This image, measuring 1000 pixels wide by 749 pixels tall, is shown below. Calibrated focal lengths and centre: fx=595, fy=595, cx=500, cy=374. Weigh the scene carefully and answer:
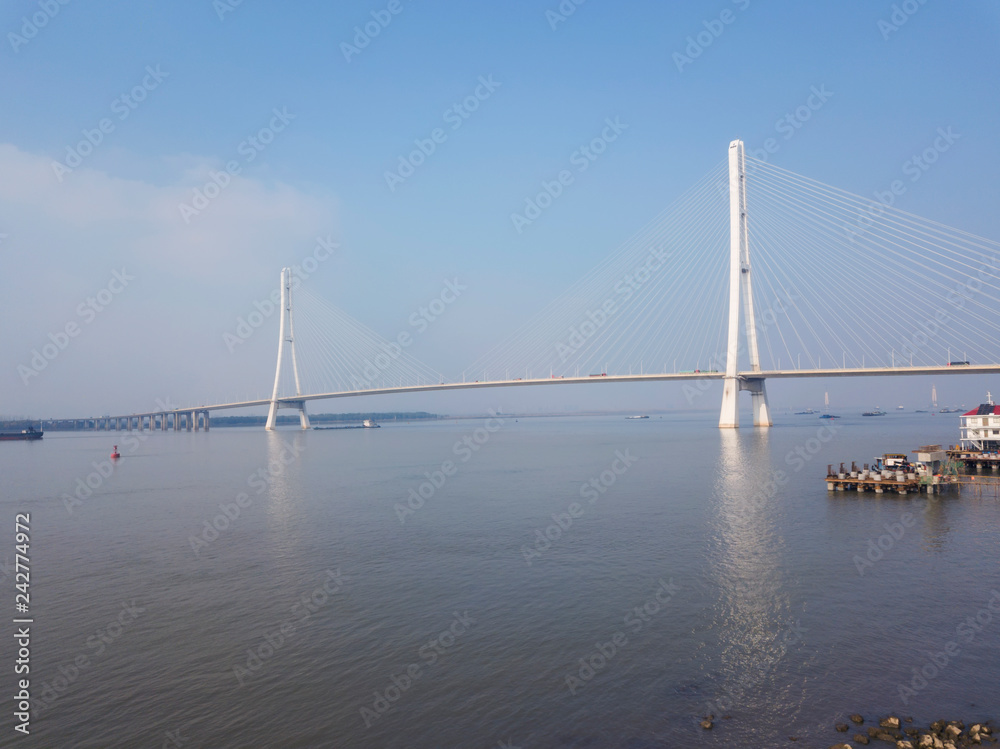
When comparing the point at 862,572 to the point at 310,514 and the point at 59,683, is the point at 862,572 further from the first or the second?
the point at 310,514

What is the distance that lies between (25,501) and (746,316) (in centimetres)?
6343

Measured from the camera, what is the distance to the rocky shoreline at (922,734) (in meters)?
7.69

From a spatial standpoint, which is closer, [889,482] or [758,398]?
[889,482]

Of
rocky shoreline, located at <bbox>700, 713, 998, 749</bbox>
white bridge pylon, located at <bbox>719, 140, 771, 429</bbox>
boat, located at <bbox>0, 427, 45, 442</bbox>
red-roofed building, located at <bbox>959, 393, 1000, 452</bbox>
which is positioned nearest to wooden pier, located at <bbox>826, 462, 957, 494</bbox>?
red-roofed building, located at <bbox>959, 393, 1000, 452</bbox>

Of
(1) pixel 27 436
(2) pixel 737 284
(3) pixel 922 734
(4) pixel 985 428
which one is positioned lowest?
(1) pixel 27 436

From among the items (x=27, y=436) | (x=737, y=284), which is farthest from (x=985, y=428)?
(x=27, y=436)

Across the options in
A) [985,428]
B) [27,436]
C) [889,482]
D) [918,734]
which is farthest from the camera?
[27,436]

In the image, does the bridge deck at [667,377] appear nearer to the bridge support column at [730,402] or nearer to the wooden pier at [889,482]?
the bridge support column at [730,402]

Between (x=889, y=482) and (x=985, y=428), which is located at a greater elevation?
(x=985, y=428)

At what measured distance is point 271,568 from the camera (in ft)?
54.9

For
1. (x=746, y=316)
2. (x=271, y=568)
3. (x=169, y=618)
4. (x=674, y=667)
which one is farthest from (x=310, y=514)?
(x=746, y=316)

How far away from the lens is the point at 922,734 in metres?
8.04

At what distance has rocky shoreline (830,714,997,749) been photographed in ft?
25.2

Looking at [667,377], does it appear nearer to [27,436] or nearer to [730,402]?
[730,402]
